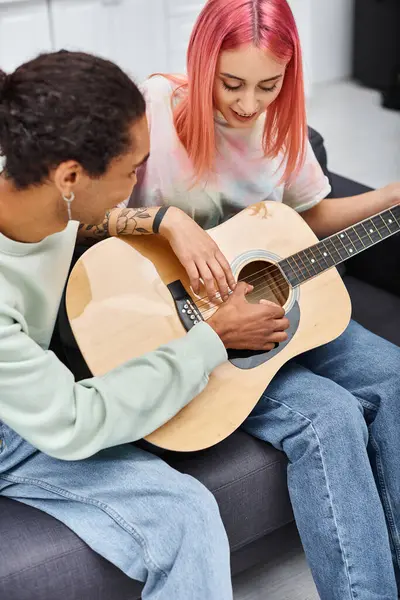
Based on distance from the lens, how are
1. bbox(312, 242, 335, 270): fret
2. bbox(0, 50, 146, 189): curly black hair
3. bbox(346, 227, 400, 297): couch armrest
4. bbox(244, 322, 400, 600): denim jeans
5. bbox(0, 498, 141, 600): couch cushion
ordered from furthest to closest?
bbox(346, 227, 400, 297): couch armrest → bbox(312, 242, 335, 270): fret → bbox(244, 322, 400, 600): denim jeans → bbox(0, 498, 141, 600): couch cushion → bbox(0, 50, 146, 189): curly black hair

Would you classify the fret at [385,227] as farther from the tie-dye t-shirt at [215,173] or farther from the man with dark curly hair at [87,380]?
the man with dark curly hair at [87,380]

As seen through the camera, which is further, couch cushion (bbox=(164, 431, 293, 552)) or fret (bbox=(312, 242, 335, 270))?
fret (bbox=(312, 242, 335, 270))

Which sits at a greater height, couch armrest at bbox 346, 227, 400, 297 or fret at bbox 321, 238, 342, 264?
fret at bbox 321, 238, 342, 264

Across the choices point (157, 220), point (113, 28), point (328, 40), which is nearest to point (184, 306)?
point (157, 220)

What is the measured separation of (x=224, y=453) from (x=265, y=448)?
0.08 m

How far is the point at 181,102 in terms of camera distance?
5.26 feet

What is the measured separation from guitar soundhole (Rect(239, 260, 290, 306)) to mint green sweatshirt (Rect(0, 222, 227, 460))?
0.26m

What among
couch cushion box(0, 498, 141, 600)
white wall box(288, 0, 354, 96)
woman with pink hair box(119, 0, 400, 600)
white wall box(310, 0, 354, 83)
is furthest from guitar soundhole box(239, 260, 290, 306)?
white wall box(310, 0, 354, 83)

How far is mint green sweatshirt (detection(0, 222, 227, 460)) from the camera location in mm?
1188

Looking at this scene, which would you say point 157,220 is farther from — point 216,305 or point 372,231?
point 372,231

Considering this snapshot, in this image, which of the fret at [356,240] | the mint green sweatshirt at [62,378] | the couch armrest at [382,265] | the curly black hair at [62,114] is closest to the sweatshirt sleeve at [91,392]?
the mint green sweatshirt at [62,378]

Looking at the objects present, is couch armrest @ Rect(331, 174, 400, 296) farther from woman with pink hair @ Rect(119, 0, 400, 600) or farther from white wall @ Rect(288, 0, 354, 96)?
white wall @ Rect(288, 0, 354, 96)

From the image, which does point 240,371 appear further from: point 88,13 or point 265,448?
point 88,13

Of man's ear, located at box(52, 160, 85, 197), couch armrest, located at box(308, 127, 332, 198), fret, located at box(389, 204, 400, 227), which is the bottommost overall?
fret, located at box(389, 204, 400, 227)
